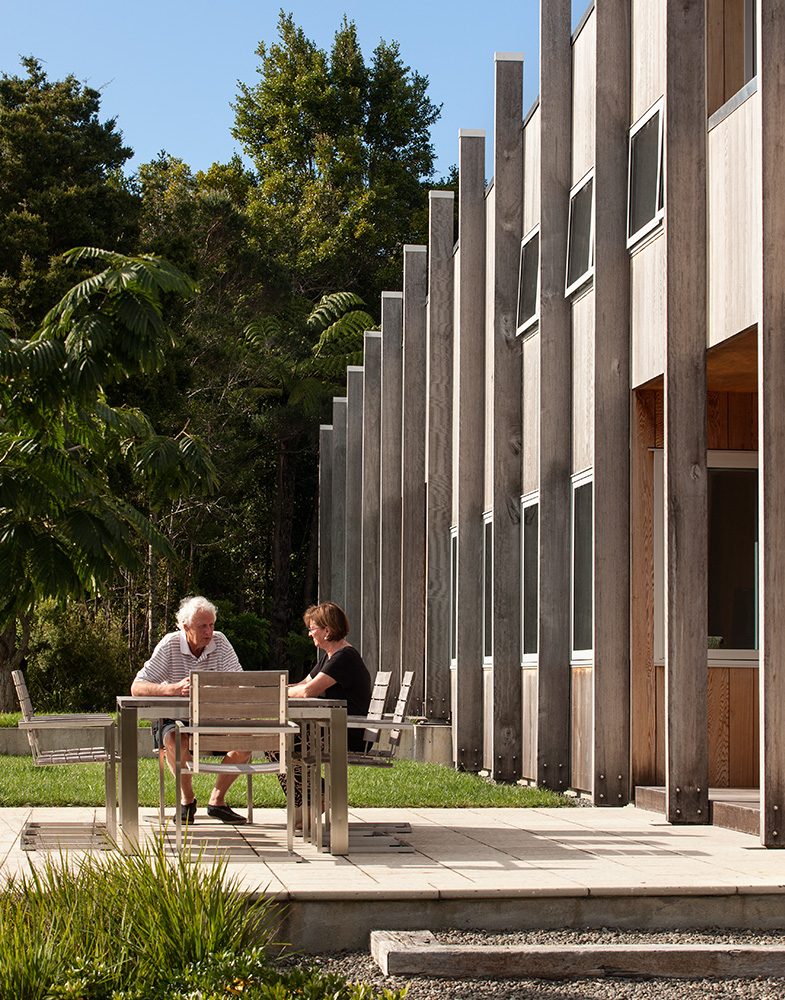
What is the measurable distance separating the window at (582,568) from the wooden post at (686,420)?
8.11 feet

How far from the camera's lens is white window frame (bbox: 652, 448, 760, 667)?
1057 centimetres

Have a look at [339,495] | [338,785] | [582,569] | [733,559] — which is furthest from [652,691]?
Result: [339,495]

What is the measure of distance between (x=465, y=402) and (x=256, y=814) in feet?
22.1

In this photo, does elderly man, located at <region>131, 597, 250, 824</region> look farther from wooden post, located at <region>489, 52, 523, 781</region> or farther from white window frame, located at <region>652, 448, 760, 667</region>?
wooden post, located at <region>489, 52, 523, 781</region>

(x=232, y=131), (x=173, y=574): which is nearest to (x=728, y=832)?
(x=173, y=574)

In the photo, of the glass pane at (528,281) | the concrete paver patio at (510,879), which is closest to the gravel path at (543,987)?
the concrete paver patio at (510,879)

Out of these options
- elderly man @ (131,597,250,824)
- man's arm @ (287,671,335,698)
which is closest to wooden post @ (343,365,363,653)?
elderly man @ (131,597,250,824)

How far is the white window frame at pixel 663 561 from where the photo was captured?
10570mm

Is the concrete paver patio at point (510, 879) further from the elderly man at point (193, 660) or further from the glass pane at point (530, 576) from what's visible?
the glass pane at point (530, 576)

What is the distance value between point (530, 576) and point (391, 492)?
7438mm

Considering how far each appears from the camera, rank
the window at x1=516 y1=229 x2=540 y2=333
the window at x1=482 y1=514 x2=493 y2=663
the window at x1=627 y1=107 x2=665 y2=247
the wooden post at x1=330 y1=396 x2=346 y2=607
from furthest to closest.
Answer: the wooden post at x1=330 y1=396 x2=346 y2=607
the window at x1=482 y1=514 x2=493 y2=663
the window at x1=516 y1=229 x2=540 y2=333
the window at x1=627 y1=107 x2=665 y2=247

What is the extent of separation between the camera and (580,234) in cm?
1219

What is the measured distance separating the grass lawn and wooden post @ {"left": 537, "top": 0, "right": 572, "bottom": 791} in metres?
0.66

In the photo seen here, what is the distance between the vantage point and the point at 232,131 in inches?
1692
